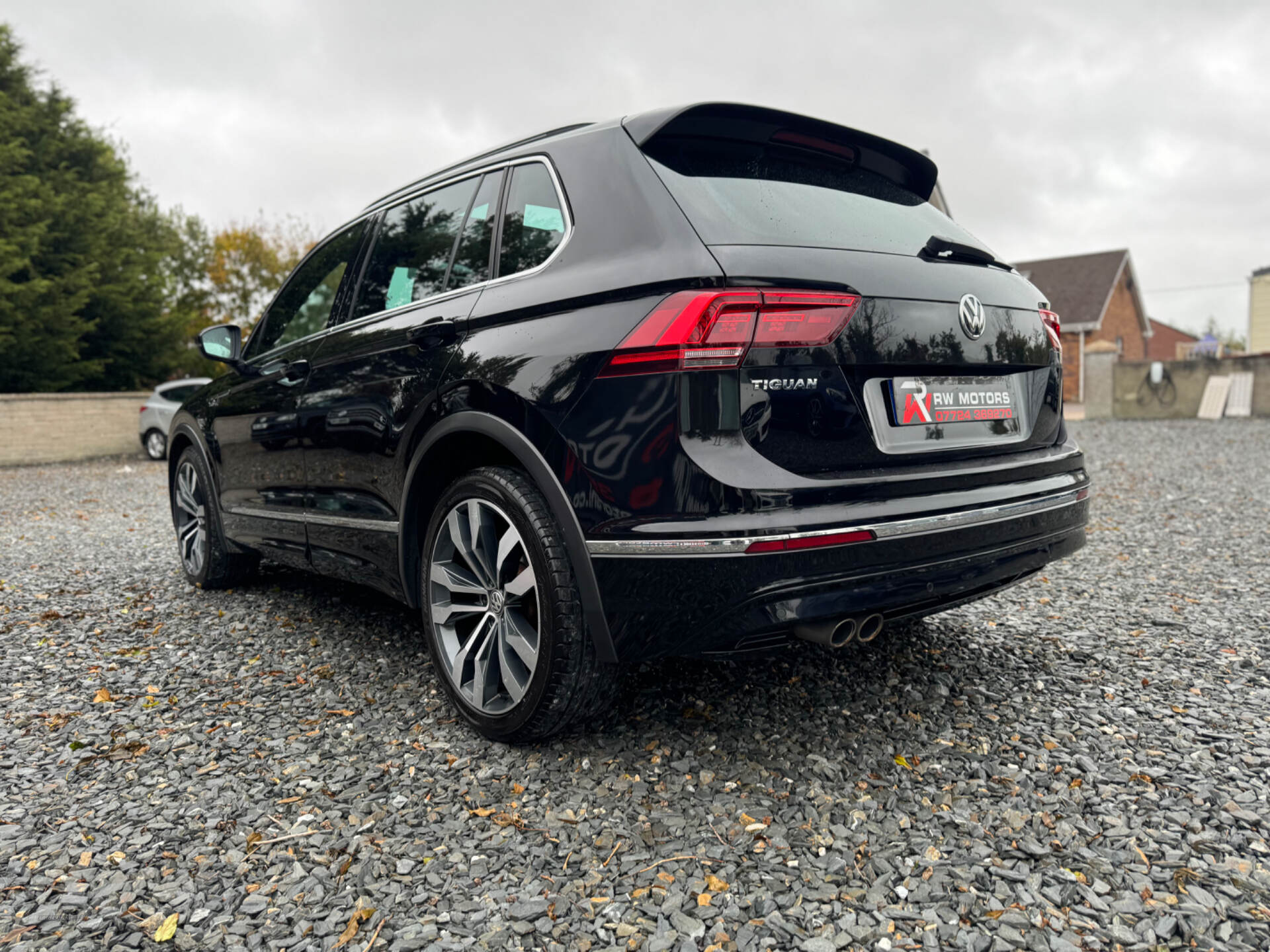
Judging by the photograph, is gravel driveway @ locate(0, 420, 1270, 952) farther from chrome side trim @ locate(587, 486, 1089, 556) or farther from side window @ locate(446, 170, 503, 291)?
side window @ locate(446, 170, 503, 291)

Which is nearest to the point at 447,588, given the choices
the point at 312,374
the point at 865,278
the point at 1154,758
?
the point at 312,374

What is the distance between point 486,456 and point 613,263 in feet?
2.47

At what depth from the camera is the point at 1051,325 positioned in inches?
120

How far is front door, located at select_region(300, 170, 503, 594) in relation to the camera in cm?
297

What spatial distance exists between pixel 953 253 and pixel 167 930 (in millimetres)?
2679

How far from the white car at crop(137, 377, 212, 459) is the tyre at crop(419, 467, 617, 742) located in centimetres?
1604

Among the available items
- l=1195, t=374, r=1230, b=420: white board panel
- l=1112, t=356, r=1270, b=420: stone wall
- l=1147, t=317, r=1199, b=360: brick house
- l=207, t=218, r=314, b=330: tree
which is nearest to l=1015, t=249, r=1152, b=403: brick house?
l=1147, t=317, r=1199, b=360: brick house

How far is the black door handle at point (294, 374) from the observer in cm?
375

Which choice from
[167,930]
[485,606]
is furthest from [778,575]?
[167,930]

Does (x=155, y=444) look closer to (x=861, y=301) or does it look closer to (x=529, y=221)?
(x=529, y=221)

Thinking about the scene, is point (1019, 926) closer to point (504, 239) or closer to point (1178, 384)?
point (504, 239)

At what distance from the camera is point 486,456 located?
2779 mm

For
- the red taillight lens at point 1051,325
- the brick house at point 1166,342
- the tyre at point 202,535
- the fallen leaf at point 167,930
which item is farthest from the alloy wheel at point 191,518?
the brick house at point 1166,342

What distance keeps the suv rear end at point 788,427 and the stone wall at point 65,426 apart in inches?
748
